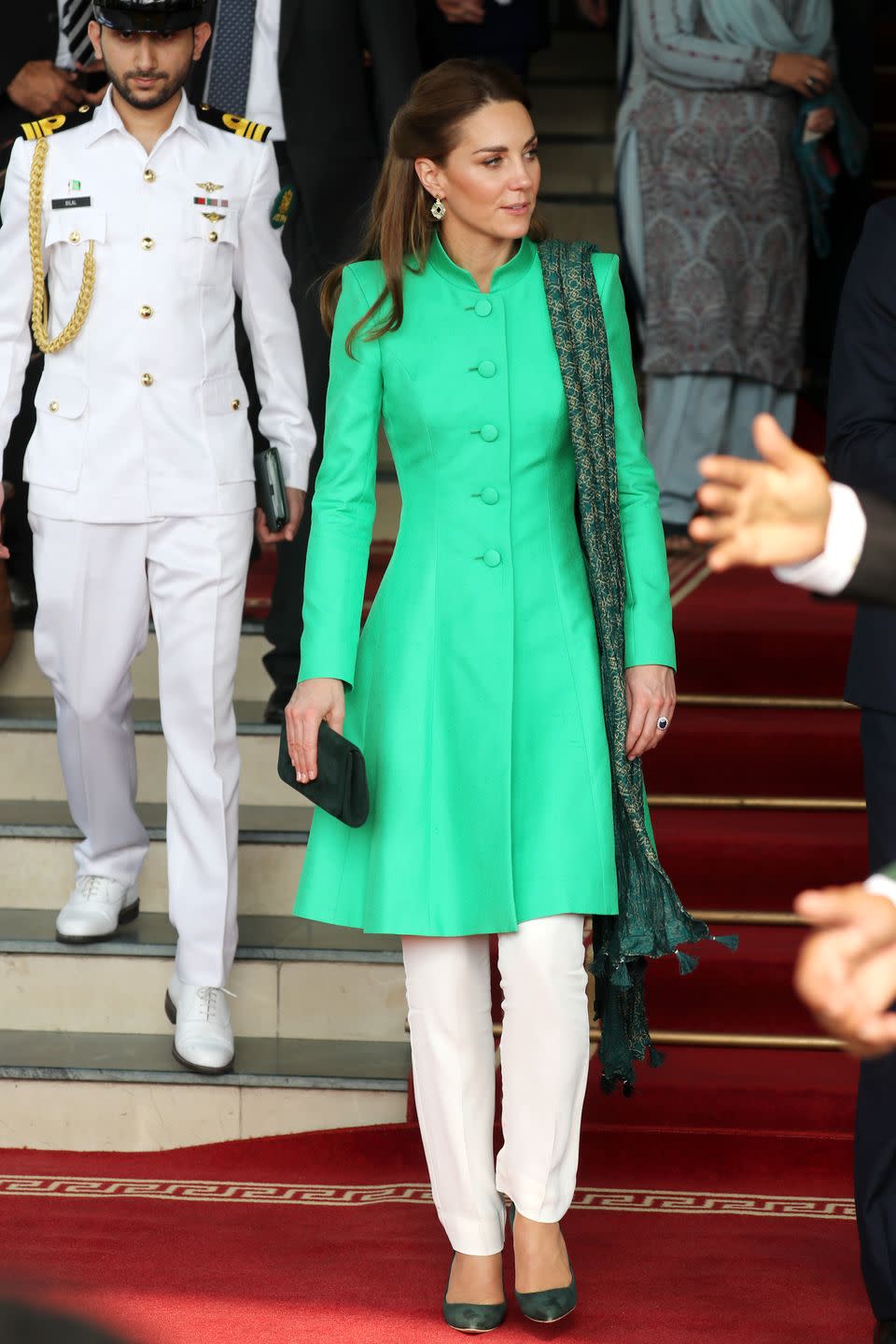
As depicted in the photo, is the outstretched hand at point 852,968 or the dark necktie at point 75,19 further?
the dark necktie at point 75,19

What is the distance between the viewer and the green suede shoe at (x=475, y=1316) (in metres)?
2.72

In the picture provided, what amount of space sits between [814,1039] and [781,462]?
2.57 meters

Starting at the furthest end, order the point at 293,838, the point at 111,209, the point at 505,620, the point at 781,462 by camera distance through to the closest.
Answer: the point at 293,838
the point at 111,209
the point at 505,620
the point at 781,462

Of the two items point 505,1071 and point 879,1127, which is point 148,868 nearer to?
point 505,1071

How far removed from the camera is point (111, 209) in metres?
3.37

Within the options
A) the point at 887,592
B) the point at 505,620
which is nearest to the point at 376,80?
the point at 505,620

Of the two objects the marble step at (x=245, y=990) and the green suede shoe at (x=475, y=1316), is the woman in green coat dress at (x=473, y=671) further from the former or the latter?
the marble step at (x=245, y=990)

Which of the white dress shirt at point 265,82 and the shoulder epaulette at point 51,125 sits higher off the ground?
the white dress shirt at point 265,82

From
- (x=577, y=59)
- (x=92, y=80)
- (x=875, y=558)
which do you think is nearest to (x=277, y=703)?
(x=92, y=80)

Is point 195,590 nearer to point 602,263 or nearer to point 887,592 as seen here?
point 602,263

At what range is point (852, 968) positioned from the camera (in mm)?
1225

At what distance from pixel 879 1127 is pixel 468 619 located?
0.85 meters

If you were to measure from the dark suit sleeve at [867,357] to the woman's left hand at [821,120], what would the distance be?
2.54 m

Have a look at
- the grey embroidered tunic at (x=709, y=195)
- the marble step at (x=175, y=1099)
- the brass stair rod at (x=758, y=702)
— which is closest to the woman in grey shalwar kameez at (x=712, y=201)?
the grey embroidered tunic at (x=709, y=195)
